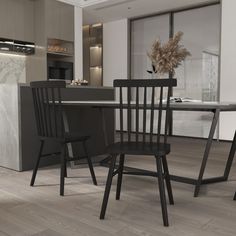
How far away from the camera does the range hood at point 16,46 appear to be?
5465mm

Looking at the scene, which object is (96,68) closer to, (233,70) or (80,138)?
(233,70)

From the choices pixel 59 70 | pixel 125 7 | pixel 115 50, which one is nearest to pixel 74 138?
pixel 59 70

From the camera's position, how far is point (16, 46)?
5.63m

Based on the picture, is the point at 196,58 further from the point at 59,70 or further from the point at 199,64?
the point at 59,70

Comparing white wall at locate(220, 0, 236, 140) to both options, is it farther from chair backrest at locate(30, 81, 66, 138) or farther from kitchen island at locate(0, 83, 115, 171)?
chair backrest at locate(30, 81, 66, 138)

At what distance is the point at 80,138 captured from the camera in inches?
102

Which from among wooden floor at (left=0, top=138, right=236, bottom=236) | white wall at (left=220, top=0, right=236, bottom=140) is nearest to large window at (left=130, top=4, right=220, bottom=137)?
white wall at (left=220, top=0, right=236, bottom=140)

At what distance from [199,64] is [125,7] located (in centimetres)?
186

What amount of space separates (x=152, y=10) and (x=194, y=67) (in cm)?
149

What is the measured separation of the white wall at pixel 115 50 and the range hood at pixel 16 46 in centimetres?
196

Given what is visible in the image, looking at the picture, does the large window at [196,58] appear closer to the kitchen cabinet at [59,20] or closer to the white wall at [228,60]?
the white wall at [228,60]

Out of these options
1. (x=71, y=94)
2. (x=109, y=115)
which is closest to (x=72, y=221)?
(x=71, y=94)

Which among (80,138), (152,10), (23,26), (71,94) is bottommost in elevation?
(80,138)

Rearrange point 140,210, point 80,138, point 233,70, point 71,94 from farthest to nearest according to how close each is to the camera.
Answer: point 233,70, point 71,94, point 80,138, point 140,210
